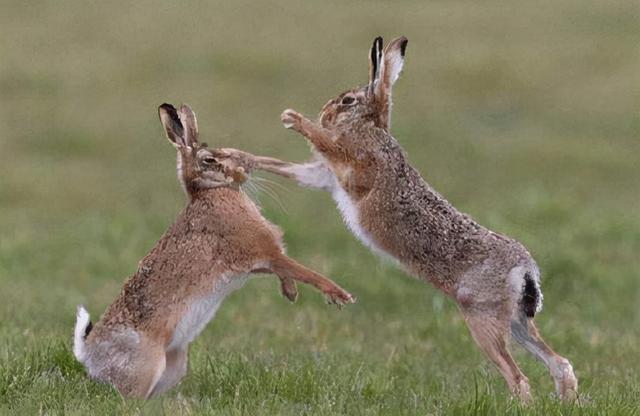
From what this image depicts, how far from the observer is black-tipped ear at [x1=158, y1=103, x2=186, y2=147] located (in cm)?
652

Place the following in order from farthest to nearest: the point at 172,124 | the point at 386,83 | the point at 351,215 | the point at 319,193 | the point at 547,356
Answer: the point at 319,193 → the point at 386,83 → the point at 351,215 → the point at 172,124 → the point at 547,356

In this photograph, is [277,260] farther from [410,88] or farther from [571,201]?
[410,88]

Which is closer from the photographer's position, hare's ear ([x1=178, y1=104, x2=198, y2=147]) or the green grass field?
hare's ear ([x1=178, y1=104, x2=198, y2=147])

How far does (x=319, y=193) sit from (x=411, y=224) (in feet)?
30.4

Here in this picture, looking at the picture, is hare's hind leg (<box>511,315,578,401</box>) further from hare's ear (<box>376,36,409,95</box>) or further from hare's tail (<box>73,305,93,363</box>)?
hare's tail (<box>73,305,93,363</box>)

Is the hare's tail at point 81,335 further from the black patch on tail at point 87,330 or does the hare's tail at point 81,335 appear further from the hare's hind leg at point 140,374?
the hare's hind leg at point 140,374

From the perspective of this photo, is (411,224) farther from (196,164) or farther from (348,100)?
(196,164)

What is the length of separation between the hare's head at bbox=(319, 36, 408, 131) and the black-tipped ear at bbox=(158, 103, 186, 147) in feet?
3.46

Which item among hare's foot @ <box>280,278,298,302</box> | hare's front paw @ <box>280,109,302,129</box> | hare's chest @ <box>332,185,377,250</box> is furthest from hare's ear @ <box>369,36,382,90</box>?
hare's foot @ <box>280,278,298,302</box>

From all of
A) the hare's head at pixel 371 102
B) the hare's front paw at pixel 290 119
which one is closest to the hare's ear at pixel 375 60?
the hare's head at pixel 371 102

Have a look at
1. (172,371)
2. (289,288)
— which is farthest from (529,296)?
(172,371)

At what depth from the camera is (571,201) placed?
46.0 feet

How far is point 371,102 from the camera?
24.0 feet

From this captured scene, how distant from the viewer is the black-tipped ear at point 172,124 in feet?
21.4
